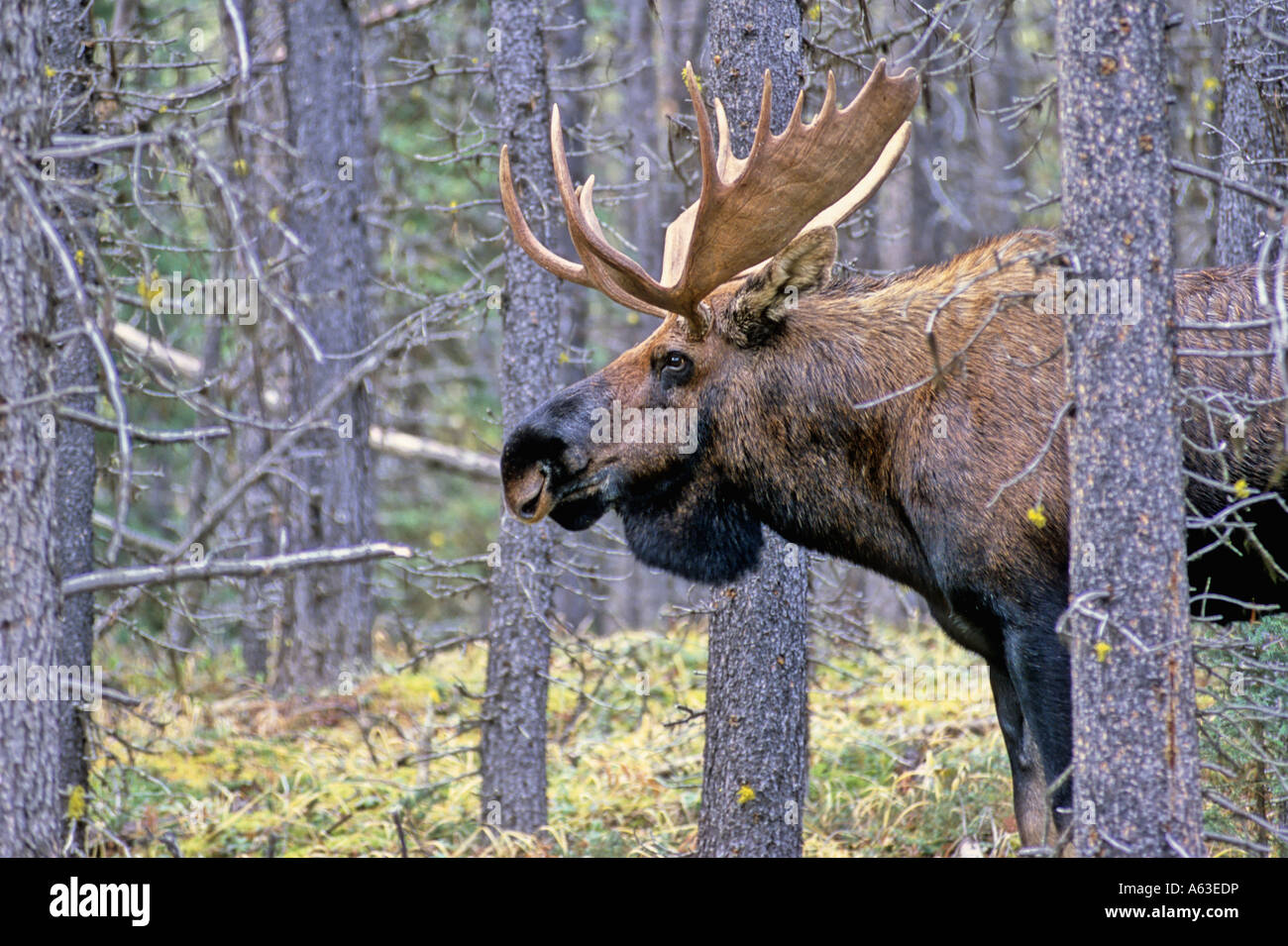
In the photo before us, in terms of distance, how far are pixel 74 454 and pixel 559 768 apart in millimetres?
3633

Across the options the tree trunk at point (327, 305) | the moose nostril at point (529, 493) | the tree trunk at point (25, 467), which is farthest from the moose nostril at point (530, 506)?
the tree trunk at point (327, 305)

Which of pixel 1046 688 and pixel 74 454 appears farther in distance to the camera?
pixel 74 454

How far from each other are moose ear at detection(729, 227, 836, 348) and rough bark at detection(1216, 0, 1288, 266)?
7.93 feet

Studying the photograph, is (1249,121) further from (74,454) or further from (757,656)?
(74,454)

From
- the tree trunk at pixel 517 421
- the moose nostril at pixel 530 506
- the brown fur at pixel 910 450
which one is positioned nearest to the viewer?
the brown fur at pixel 910 450

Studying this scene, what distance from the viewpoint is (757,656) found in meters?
5.86

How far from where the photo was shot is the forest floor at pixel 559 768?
6.89 metres

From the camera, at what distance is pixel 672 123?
662 cm

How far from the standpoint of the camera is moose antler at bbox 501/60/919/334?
509 centimetres

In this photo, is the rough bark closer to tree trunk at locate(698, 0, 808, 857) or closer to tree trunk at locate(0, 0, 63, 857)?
tree trunk at locate(698, 0, 808, 857)

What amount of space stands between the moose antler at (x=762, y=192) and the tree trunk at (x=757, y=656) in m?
0.46

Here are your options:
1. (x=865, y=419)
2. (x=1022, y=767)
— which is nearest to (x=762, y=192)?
(x=865, y=419)

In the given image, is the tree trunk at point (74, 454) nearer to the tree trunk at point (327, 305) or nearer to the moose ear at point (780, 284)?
the moose ear at point (780, 284)
